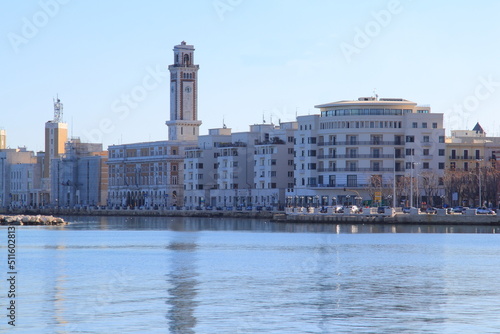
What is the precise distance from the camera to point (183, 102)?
633 feet

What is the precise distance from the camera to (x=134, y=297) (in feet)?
143

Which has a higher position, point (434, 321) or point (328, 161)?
point (328, 161)

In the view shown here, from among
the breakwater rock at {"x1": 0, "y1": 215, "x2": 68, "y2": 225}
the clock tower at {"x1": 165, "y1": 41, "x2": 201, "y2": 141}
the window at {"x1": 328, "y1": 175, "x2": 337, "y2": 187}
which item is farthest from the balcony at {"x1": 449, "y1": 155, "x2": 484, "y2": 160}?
the clock tower at {"x1": 165, "y1": 41, "x2": 201, "y2": 141}

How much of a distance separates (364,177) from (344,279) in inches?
3623

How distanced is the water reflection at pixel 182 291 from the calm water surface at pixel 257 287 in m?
0.06

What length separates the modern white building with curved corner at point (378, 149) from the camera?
141 meters

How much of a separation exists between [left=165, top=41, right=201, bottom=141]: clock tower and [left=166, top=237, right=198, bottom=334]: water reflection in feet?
394

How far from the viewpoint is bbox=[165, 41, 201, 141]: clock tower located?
632 ft

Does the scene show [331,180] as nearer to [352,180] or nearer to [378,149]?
[352,180]

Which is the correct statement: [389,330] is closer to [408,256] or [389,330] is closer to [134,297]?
[134,297]

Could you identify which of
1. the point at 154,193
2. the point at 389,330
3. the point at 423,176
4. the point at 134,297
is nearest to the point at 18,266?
the point at 134,297

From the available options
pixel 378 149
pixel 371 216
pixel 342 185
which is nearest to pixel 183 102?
pixel 342 185

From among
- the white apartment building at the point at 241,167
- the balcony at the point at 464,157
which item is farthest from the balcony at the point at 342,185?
the balcony at the point at 464,157

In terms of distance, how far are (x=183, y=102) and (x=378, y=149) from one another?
58119 millimetres
